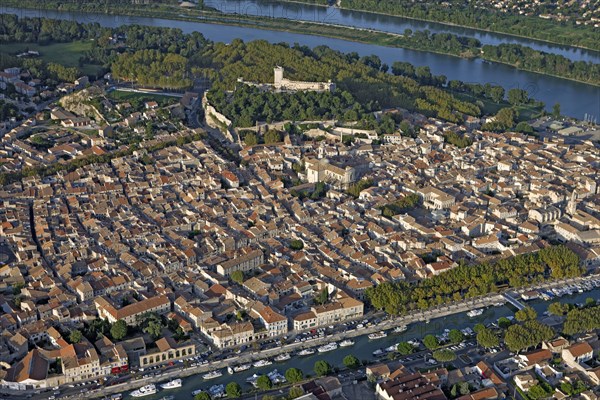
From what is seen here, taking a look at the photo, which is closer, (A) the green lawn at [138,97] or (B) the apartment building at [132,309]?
(B) the apartment building at [132,309]

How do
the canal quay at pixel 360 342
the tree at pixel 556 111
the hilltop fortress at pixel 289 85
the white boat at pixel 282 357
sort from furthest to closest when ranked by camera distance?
the tree at pixel 556 111 < the hilltop fortress at pixel 289 85 < the white boat at pixel 282 357 < the canal quay at pixel 360 342

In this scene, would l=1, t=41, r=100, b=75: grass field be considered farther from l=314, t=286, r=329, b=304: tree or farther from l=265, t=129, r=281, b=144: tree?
l=314, t=286, r=329, b=304: tree

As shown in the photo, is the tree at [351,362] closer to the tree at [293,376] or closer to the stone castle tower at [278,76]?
the tree at [293,376]

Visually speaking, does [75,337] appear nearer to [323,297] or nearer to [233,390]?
[233,390]

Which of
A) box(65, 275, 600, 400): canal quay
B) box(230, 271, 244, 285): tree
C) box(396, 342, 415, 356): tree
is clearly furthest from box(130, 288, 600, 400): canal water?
box(230, 271, 244, 285): tree

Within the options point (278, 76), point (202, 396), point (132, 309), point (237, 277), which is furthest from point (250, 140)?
point (202, 396)

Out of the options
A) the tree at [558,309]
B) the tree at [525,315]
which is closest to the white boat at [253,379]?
the tree at [525,315]
